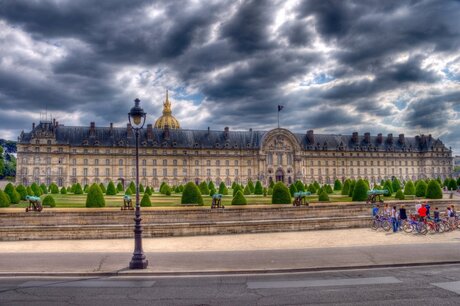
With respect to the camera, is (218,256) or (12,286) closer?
(12,286)

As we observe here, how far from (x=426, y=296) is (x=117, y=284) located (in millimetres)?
6919

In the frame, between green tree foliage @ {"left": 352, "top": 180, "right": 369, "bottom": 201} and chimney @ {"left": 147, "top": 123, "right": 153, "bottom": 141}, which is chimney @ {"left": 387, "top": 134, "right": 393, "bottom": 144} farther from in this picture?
green tree foliage @ {"left": 352, "top": 180, "right": 369, "bottom": 201}

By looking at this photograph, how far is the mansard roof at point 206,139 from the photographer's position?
77250mm

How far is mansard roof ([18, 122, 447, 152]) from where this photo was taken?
3041 inches

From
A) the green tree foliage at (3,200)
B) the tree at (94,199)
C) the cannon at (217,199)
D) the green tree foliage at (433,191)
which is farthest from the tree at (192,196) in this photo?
the green tree foliage at (433,191)

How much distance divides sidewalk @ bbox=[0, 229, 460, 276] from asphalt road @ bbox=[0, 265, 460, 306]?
2.36ft

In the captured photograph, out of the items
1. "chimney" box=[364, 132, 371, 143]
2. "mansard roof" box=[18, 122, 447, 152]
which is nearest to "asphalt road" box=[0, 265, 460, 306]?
"mansard roof" box=[18, 122, 447, 152]

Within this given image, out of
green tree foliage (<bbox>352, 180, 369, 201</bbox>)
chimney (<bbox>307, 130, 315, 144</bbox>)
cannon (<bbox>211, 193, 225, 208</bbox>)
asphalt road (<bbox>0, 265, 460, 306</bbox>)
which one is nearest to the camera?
asphalt road (<bbox>0, 265, 460, 306</bbox>)

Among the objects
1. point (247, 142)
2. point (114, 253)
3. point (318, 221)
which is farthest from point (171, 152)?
point (114, 253)

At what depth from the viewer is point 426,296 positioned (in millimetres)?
8445

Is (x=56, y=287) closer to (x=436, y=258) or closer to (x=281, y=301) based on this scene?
(x=281, y=301)

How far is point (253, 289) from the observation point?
9344mm

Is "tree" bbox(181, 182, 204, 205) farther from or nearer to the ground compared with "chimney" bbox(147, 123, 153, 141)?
nearer to the ground

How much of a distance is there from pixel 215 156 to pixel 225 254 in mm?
72368
